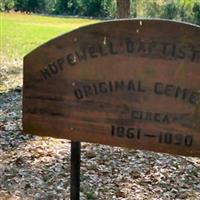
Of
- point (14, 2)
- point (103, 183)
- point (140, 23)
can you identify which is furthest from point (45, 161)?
point (14, 2)

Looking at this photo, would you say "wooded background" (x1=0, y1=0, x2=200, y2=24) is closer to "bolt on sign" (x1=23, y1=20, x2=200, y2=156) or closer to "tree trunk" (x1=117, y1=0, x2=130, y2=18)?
"tree trunk" (x1=117, y1=0, x2=130, y2=18)

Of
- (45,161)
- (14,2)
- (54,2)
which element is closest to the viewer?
(45,161)

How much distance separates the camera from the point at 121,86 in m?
2.49

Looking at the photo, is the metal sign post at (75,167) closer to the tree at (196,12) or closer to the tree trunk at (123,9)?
the tree trunk at (123,9)

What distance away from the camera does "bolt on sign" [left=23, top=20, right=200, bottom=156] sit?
93.8 inches

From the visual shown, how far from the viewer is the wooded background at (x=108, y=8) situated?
113 ft

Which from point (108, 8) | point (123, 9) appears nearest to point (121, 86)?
point (123, 9)

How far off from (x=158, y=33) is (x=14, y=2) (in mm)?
40559

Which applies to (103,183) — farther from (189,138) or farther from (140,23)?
(140,23)

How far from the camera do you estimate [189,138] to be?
2.46 metres

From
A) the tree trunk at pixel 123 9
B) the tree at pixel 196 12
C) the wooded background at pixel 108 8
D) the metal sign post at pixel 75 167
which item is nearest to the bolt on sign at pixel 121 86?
the metal sign post at pixel 75 167

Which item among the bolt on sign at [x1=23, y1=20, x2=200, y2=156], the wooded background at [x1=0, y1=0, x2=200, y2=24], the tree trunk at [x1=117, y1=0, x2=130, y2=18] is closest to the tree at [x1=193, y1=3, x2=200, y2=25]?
the wooded background at [x1=0, y1=0, x2=200, y2=24]

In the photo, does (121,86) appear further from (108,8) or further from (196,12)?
(108,8)

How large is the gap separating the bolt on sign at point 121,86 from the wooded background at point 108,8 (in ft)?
83.5
